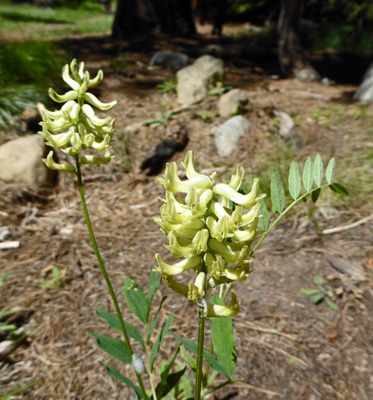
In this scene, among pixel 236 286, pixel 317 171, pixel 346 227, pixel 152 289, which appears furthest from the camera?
pixel 346 227

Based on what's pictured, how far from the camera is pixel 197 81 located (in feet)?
19.3

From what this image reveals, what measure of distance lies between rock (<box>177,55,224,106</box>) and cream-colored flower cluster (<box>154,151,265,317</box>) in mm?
4976

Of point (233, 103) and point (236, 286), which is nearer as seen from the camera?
point (236, 286)

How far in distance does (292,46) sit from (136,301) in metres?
7.91

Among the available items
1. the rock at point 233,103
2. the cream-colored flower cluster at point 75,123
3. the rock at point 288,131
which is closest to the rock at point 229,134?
the rock at point 233,103

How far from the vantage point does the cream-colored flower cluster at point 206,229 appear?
99cm

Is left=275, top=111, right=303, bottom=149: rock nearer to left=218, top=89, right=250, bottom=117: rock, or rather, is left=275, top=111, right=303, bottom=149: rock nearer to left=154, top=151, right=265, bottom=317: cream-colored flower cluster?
left=218, top=89, right=250, bottom=117: rock

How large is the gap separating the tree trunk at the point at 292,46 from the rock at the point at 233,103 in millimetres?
3394

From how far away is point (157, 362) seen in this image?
222cm

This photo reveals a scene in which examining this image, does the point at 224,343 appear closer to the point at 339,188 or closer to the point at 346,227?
the point at 339,188

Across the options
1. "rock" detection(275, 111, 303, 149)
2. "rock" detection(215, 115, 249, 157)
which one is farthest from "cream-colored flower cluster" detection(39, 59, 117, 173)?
"rock" detection(275, 111, 303, 149)

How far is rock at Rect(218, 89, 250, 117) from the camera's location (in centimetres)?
528

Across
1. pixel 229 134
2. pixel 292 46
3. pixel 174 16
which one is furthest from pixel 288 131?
pixel 174 16

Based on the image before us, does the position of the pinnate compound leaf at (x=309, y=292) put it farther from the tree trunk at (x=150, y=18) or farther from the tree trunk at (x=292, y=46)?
the tree trunk at (x=150, y=18)
